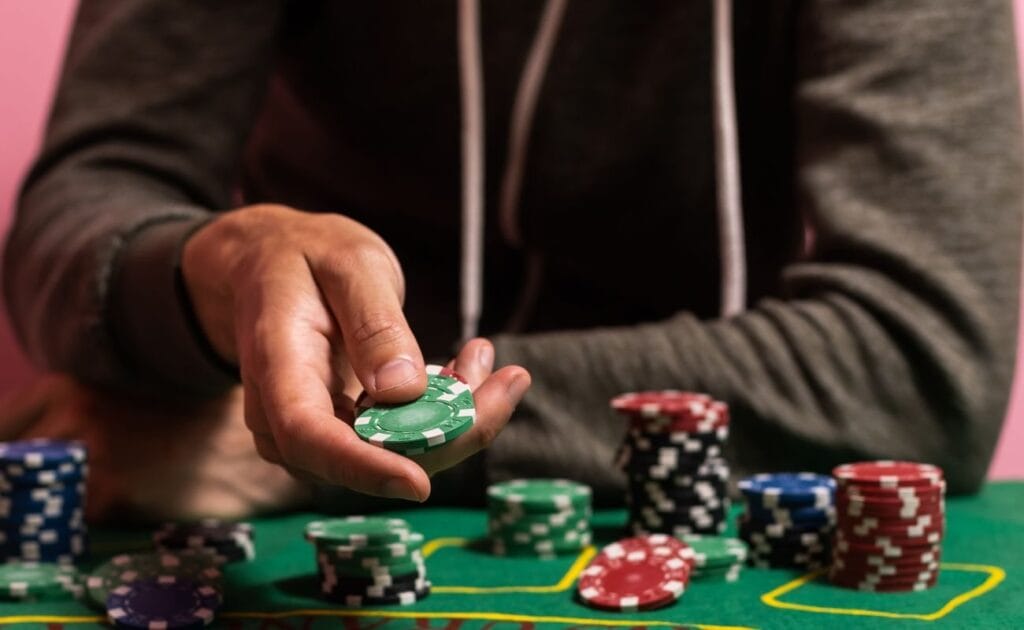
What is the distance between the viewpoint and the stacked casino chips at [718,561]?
41.0 inches

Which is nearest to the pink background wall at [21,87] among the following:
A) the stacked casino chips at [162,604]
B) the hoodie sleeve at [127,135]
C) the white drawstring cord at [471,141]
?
the hoodie sleeve at [127,135]

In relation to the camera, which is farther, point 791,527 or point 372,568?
point 791,527

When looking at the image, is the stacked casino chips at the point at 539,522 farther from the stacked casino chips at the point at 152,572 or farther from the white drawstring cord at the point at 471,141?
the white drawstring cord at the point at 471,141

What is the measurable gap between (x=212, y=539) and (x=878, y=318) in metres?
0.70

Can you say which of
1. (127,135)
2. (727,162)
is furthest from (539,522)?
(127,135)

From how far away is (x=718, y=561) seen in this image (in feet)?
3.43

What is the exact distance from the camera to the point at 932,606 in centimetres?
97

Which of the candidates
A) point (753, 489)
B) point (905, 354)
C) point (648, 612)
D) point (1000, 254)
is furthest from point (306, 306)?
point (1000, 254)

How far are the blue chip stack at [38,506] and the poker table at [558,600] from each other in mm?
59

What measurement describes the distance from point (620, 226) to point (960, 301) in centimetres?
48

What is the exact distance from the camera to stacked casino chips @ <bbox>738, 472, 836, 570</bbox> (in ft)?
3.59

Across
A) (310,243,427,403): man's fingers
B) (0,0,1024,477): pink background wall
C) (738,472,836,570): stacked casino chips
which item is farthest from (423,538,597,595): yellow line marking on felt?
(0,0,1024,477): pink background wall

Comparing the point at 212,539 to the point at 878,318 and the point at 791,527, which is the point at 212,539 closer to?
the point at 791,527

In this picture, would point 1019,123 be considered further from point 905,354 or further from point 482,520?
point 482,520
